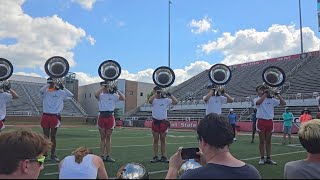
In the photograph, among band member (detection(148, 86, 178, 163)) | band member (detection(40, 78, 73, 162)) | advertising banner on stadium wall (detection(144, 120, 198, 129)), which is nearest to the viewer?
band member (detection(40, 78, 73, 162))

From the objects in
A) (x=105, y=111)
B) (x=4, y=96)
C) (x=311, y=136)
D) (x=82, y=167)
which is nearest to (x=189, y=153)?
(x=82, y=167)

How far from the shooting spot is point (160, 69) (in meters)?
10.7

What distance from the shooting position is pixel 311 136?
3379mm

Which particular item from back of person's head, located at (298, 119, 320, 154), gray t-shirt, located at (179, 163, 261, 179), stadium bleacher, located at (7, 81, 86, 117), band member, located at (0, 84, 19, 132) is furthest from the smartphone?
stadium bleacher, located at (7, 81, 86, 117)

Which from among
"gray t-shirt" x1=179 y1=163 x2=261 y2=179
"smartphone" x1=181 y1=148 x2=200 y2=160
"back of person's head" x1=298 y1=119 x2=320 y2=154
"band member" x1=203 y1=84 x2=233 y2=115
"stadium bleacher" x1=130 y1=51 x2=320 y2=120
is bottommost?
"gray t-shirt" x1=179 y1=163 x2=261 y2=179

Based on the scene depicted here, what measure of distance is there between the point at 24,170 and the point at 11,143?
19cm

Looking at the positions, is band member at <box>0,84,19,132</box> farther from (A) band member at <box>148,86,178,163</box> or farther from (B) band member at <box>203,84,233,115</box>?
(B) band member at <box>203,84,233,115</box>

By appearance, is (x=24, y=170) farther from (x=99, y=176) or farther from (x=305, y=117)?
(x=305, y=117)

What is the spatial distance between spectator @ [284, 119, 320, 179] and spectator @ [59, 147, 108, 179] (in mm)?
1647

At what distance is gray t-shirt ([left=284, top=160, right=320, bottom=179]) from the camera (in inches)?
129

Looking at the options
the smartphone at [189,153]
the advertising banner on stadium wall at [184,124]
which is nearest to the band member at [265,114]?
the smartphone at [189,153]

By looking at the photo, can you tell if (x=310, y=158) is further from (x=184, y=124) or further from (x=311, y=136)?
(x=184, y=124)

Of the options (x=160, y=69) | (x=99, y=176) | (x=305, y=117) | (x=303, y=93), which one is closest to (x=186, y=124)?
(x=303, y=93)

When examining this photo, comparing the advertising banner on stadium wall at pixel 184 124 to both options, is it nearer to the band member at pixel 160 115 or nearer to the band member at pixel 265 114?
the band member at pixel 160 115
